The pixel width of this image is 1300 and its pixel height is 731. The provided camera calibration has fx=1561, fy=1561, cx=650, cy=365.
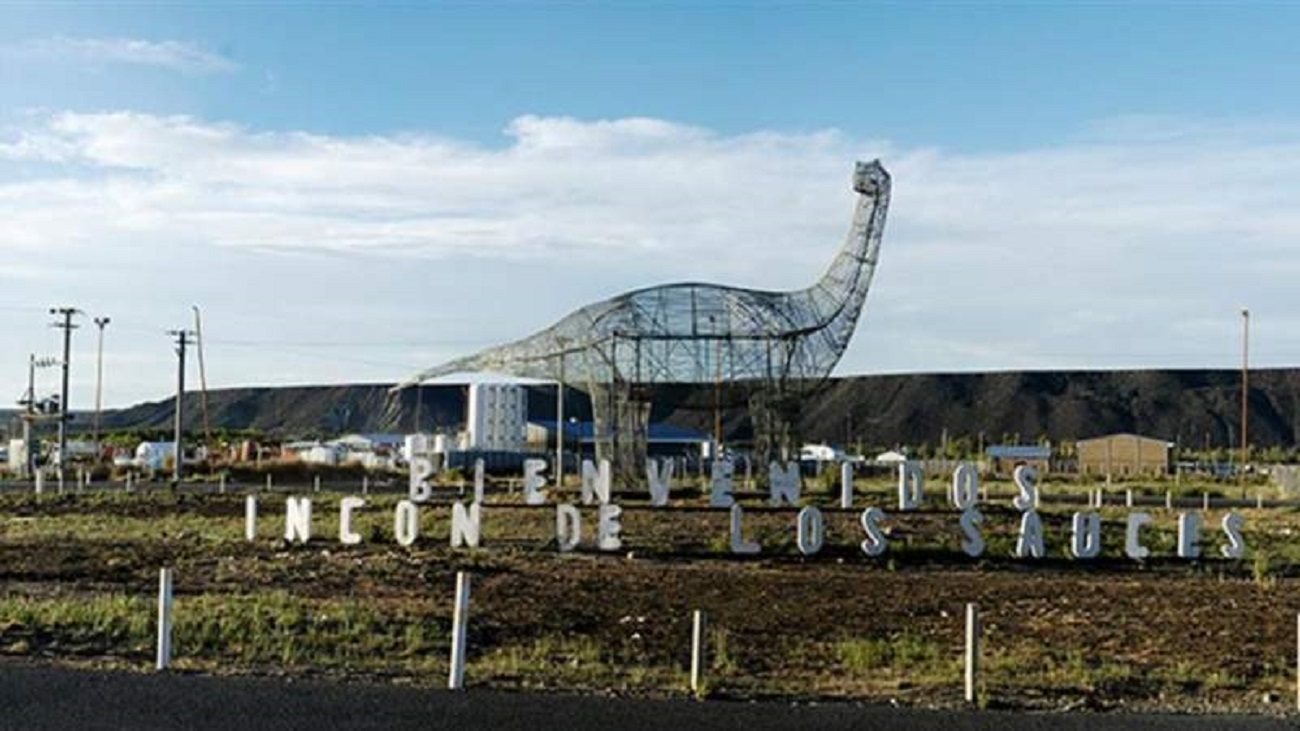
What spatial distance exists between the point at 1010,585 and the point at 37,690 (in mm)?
15502

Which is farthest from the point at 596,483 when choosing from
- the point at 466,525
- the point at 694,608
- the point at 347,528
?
the point at 694,608

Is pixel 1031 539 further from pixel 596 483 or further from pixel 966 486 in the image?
pixel 596 483

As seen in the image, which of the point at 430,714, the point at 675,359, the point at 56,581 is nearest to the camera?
the point at 430,714

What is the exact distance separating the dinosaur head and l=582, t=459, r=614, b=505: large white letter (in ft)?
38.6

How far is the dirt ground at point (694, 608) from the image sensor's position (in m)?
14.5

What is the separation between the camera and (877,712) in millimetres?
12453

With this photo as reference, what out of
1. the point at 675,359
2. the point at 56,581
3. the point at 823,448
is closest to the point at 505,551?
the point at 56,581

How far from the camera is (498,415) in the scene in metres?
88.9

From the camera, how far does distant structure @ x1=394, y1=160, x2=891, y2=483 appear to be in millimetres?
39969

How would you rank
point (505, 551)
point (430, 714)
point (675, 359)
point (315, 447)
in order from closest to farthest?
point (430, 714), point (505, 551), point (675, 359), point (315, 447)

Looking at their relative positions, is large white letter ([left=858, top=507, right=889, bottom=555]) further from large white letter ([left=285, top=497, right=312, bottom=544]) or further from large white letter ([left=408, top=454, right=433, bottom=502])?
large white letter ([left=285, top=497, right=312, bottom=544])

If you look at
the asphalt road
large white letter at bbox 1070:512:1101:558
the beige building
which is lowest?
the asphalt road

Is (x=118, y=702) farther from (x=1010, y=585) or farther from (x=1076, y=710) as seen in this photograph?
(x=1010, y=585)

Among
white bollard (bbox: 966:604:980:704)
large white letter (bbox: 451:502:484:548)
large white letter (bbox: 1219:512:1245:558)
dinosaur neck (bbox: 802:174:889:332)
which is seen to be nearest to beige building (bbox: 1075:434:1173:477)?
dinosaur neck (bbox: 802:174:889:332)
